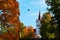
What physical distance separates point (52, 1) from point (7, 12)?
1025 centimetres

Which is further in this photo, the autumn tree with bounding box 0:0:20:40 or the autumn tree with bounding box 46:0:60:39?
the autumn tree with bounding box 46:0:60:39

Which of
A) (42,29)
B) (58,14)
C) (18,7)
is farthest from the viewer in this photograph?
(42,29)

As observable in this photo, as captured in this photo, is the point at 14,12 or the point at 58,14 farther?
the point at 58,14

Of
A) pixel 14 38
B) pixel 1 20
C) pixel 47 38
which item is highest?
pixel 1 20

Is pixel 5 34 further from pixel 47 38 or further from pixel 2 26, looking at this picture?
pixel 47 38

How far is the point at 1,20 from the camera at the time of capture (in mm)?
29312

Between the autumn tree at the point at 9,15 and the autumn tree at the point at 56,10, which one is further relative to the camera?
the autumn tree at the point at 56,10

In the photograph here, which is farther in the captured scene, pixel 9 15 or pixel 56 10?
pixel 56 10

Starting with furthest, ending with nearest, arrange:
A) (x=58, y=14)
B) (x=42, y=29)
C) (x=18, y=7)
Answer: (x=42, y=29), (x=58, y=14), (x=18, y=7)

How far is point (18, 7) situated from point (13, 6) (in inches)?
45.5

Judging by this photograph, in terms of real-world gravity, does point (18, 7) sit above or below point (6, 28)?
above

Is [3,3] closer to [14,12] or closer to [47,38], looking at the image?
[14,12]

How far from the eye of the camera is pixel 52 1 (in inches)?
1515

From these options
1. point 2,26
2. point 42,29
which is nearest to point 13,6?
point 2,26
